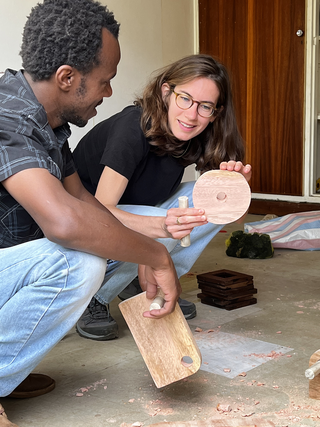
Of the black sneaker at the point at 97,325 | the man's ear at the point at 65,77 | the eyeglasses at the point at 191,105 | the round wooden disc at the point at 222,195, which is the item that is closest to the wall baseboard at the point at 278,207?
the eyeglasses at the point at 191,105

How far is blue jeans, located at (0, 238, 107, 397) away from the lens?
1337 millimetres

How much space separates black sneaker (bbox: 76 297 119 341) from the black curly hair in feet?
3.62

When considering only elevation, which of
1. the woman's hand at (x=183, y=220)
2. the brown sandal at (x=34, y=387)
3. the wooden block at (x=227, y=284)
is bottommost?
the brown sandal at (x=34, y=387)

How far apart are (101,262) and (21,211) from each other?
Answer: 0.87ft

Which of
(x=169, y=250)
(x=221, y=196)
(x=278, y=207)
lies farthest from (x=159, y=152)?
(x=278, y=207)

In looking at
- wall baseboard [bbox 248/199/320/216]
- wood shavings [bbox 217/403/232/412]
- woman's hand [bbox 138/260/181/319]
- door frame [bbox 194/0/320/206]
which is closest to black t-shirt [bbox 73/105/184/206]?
woman's hand [bbox 138/260/181/319]

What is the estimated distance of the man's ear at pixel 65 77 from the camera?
1364 millimetres

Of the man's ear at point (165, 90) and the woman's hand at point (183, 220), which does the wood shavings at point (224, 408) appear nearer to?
the woman's hand at point (183, 220)

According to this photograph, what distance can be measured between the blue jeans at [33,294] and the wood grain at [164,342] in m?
0.30

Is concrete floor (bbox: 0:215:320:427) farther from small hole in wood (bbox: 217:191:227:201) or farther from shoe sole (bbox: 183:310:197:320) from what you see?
small hole in wood (bbox: 217:191:227:201)

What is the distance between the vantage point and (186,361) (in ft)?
5.59

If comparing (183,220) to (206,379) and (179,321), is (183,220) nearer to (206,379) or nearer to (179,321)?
(179,321)

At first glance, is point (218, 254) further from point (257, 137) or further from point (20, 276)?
point (20, 276)

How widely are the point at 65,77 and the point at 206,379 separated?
105 cm
